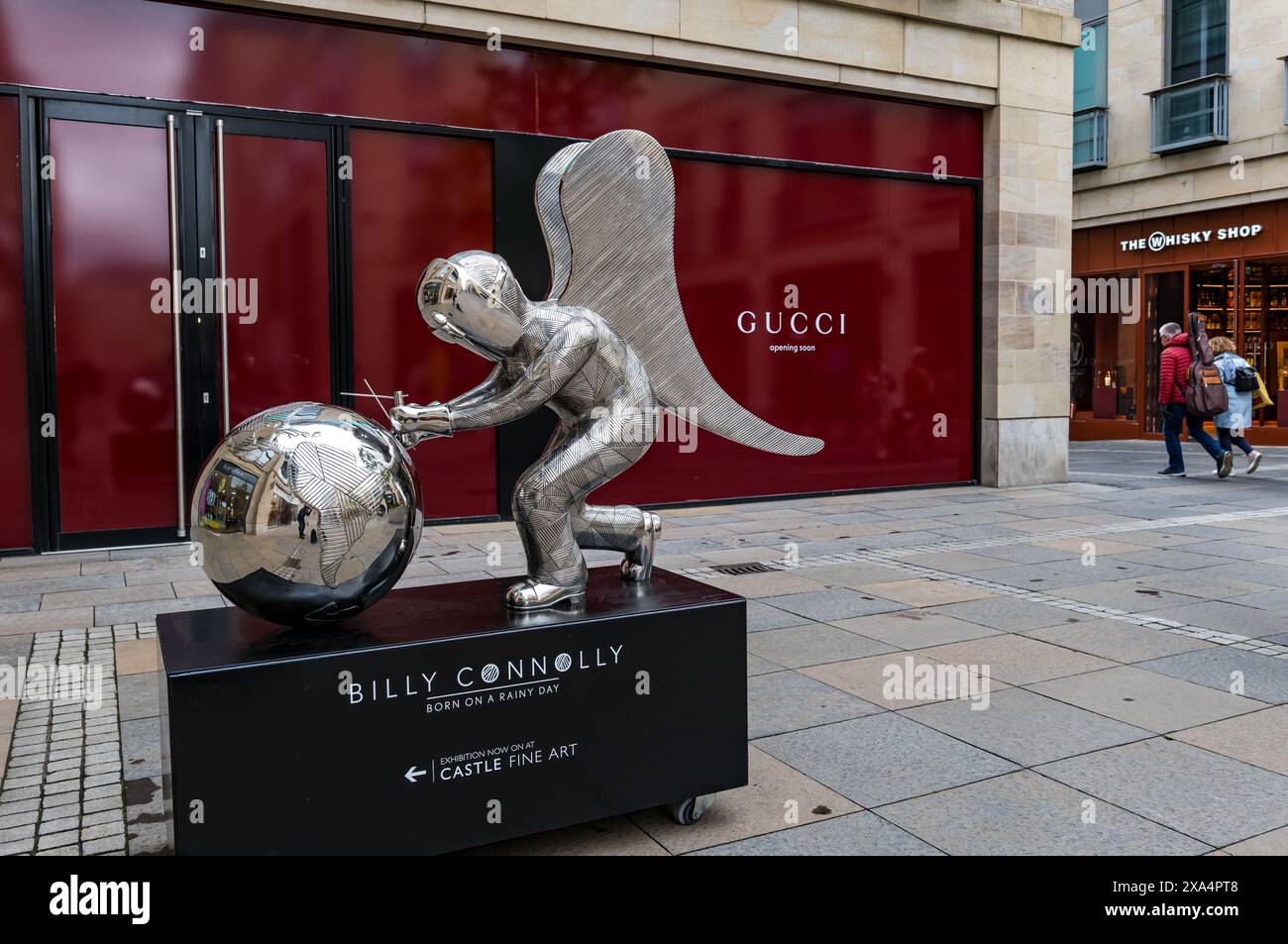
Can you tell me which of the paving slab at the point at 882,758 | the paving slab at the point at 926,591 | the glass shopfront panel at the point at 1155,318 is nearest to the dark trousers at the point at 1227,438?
the glass shopfront panel at the point at 1155,318

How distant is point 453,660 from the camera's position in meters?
2.93

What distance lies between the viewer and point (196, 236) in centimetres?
913

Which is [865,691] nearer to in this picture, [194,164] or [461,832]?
[461,832]

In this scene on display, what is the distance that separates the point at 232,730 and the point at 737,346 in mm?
9226

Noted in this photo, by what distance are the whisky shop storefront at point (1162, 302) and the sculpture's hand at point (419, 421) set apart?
18034mm

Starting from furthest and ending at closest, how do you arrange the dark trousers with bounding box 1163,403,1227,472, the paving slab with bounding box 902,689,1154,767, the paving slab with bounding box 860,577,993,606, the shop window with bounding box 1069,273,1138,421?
the shop window with bounding box 1069,273,1138,421 → the dark trousers with bounding box 1163,403,1227,472 → the paving slab with bounding box 860,577,993,606 → the paving slab with bounding box 902,689,1154,767

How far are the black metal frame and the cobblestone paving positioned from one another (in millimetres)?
697

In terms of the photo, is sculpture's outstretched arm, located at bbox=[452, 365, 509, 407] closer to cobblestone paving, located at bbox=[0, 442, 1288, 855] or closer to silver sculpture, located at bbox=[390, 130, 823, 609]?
silver sculpture, located at bbox=[390, 130, 823, 609]

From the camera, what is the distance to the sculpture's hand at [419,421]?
10.6 feet

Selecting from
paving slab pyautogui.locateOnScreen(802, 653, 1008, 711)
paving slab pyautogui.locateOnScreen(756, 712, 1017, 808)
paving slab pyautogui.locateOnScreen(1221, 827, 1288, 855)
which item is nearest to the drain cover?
paving slab pyautogui.locateOnScreen(802, 653, 1008, 711)

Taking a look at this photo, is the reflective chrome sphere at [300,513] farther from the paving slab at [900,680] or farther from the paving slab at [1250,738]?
the paving slab at [1250,738]

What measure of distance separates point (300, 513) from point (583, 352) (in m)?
1.04

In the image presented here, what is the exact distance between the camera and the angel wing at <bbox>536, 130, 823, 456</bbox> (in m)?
3.66
